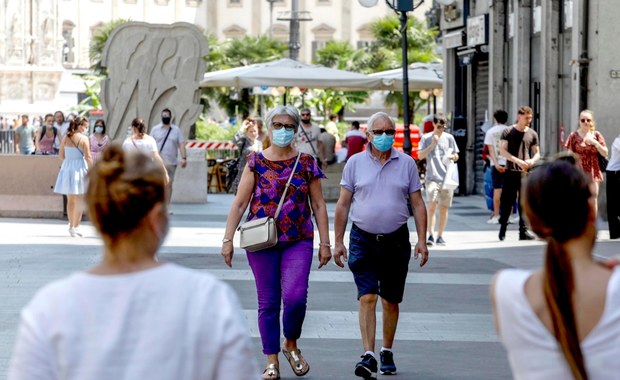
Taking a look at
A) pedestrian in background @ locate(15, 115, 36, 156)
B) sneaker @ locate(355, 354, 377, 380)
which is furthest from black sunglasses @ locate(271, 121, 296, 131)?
pedestrian in background @ locate(15, 115, 36, 156)

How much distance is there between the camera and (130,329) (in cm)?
357

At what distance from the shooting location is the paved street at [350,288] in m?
9.71

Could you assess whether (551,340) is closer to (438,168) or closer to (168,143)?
(438,168)

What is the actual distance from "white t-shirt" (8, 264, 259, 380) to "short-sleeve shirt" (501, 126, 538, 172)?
49.6ft

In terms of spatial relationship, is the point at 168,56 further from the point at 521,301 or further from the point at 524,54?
the point at 521,301

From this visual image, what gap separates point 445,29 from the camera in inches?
1351

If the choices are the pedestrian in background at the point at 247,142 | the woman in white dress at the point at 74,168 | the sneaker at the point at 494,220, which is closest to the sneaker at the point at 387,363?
the woman in white dress at the point at 74,168

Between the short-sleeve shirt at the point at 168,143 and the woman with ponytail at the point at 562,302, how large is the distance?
1858cm

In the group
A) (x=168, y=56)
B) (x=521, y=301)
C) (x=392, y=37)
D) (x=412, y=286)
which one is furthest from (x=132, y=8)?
(x=521, y=301)

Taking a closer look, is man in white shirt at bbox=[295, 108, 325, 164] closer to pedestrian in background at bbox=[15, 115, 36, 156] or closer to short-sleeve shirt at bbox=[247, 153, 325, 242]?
short-sleeve shirt at bbox=[247, 153, 325, 242]

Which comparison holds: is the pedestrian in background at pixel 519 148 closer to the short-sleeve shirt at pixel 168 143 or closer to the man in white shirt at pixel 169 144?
the man in white shirt at pixel 169 144

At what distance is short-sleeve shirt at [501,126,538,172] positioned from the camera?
18438mm

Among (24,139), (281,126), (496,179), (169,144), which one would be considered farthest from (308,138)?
(24,139)

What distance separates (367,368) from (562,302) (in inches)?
207
